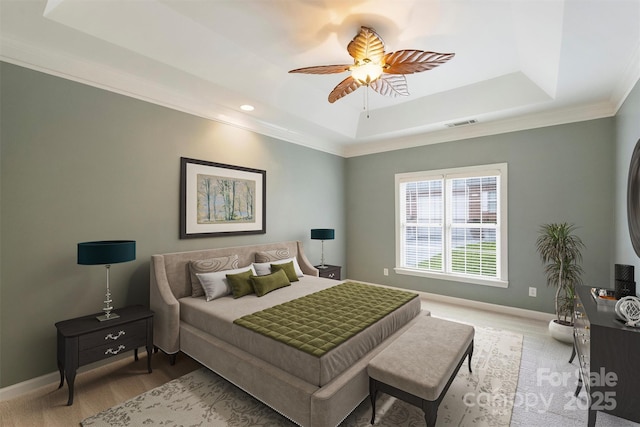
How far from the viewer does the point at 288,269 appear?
397 cm

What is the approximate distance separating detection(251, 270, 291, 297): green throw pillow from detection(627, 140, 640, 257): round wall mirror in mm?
3466

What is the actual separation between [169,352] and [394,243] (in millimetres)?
3959

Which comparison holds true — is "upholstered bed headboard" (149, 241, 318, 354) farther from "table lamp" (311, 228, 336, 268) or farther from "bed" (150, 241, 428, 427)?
"table lamp" (311, 228, 336, 268)

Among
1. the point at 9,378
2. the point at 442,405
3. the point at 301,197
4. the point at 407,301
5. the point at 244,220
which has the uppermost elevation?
the point at 301,197

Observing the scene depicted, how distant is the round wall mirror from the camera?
2.56 meters

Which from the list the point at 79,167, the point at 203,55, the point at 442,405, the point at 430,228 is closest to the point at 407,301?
the point at 442,405

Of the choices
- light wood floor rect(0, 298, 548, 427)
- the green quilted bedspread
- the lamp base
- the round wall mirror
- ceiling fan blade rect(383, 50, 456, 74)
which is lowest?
light wood floor rect(0, 298, 548, 427)

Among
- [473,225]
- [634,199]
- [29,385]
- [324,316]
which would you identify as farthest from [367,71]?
[29,385]

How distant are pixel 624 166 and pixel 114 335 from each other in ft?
17.5

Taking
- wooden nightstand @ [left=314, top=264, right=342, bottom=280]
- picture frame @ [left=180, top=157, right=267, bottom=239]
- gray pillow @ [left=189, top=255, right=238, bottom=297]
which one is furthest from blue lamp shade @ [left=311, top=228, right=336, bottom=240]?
gray pillow @ [left=189, top=255, right=238, bottom=297]

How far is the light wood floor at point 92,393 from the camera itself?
2.17 metres

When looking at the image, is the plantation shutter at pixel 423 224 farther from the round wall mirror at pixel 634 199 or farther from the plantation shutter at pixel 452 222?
the round wall mirror at pixel 634 199

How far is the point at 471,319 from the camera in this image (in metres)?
4.12

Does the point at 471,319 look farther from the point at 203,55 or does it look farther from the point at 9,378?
the point at 9,378
